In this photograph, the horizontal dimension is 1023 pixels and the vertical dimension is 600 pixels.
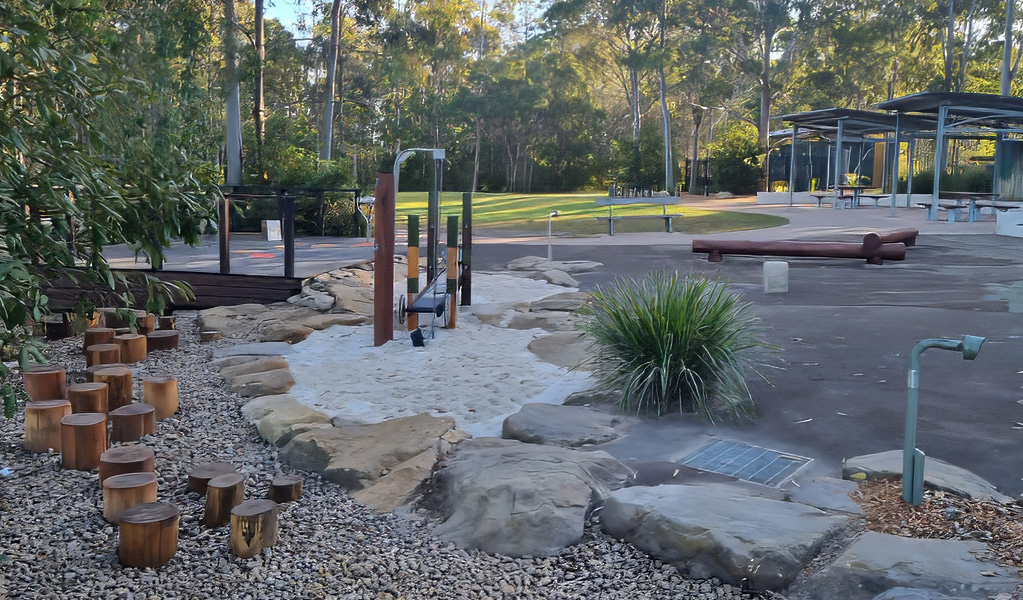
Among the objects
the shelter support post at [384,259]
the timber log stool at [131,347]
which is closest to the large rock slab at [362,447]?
Result: the shelter support post at [384,259]

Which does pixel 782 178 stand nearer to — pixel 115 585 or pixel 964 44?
pixel 964 44

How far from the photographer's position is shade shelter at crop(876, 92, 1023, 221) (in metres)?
23.6

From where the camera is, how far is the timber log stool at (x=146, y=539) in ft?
11.8

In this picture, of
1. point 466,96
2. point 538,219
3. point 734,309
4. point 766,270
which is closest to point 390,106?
point 466,96

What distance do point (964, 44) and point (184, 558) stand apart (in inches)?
1955

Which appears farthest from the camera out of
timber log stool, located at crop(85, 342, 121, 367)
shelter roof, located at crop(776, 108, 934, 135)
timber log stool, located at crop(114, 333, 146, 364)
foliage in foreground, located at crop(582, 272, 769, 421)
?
shelter roof, located at crop(776, 108, 934, 135)

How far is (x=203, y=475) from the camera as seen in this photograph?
439cm

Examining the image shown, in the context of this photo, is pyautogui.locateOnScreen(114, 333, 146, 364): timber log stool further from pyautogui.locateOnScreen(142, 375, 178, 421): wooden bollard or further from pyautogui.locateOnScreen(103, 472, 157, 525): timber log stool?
pyautogui.locateOnScreen(103, 472, 157, 525): timber log stool

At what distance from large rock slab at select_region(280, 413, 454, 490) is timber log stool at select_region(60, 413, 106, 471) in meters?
0.96

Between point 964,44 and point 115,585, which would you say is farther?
point 964,44

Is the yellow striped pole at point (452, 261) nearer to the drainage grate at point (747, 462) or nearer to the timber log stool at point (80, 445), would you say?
the drainage grate at point (747, 462)

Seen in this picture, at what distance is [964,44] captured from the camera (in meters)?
45.1

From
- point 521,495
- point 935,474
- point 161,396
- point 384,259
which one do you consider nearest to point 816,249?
point 384,259

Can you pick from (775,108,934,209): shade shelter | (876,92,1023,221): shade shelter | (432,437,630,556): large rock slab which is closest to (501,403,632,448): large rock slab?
(432,437,630,556): large rock slab
